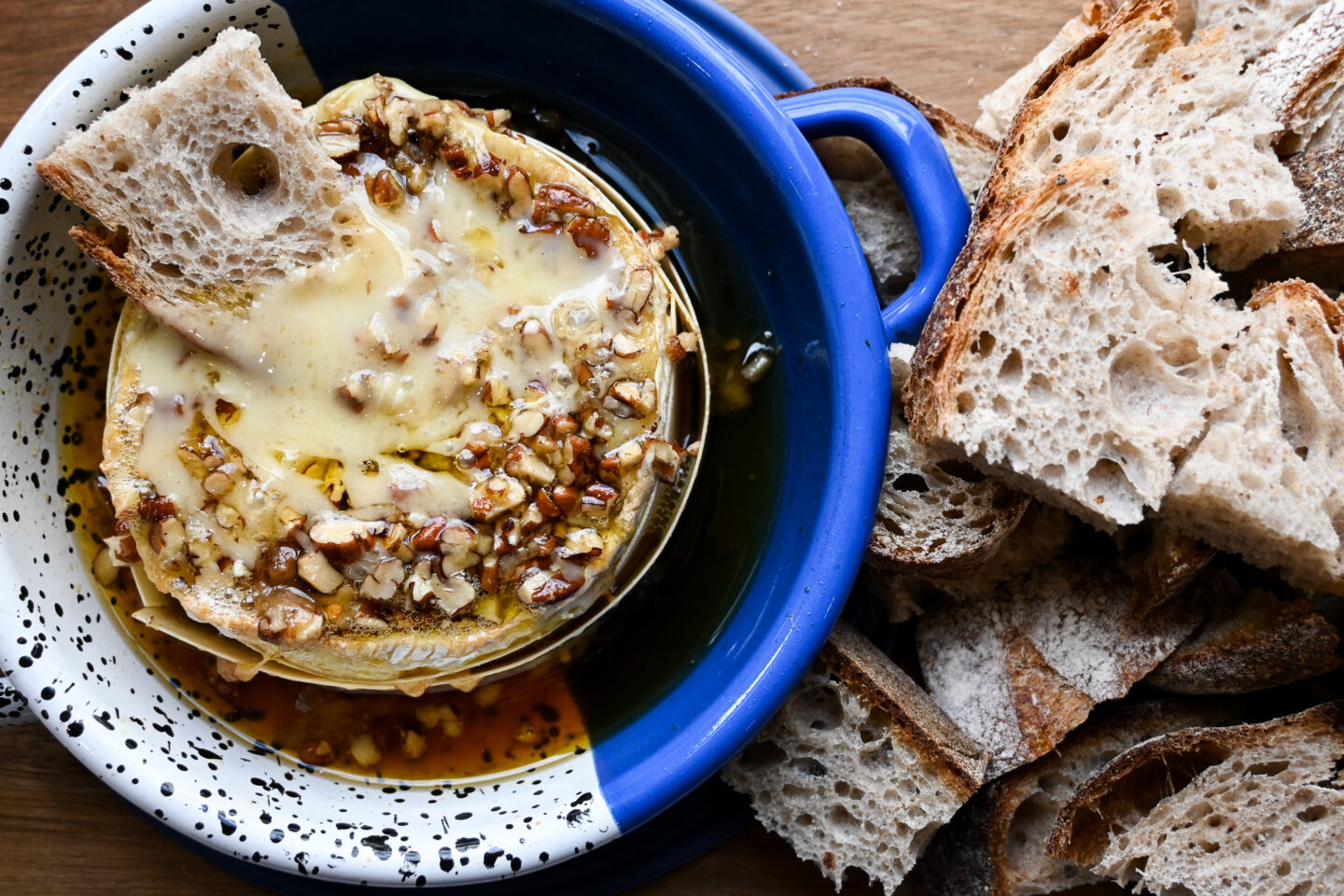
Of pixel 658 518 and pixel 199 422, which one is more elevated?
pixel 199 422

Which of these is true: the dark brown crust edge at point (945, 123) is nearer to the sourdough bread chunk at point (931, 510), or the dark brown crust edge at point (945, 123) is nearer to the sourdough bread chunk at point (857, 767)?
the sourdough bread chunk at point (931, 510)

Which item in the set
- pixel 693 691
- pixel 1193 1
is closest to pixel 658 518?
pixel 693 691

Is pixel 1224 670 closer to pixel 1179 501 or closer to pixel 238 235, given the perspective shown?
pixel 1179 501

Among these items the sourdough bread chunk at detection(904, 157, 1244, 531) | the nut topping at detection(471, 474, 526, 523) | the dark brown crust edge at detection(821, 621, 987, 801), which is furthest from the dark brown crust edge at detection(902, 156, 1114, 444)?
the nut topping at detection(471, 474, 526, 523)

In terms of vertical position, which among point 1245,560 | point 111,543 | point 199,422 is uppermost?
point 199,422

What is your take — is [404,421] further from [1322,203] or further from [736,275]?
[1322,203]

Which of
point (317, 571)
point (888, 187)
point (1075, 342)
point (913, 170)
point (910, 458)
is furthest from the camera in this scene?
point (888, 187)

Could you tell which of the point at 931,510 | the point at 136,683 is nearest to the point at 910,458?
the point at 931,510
